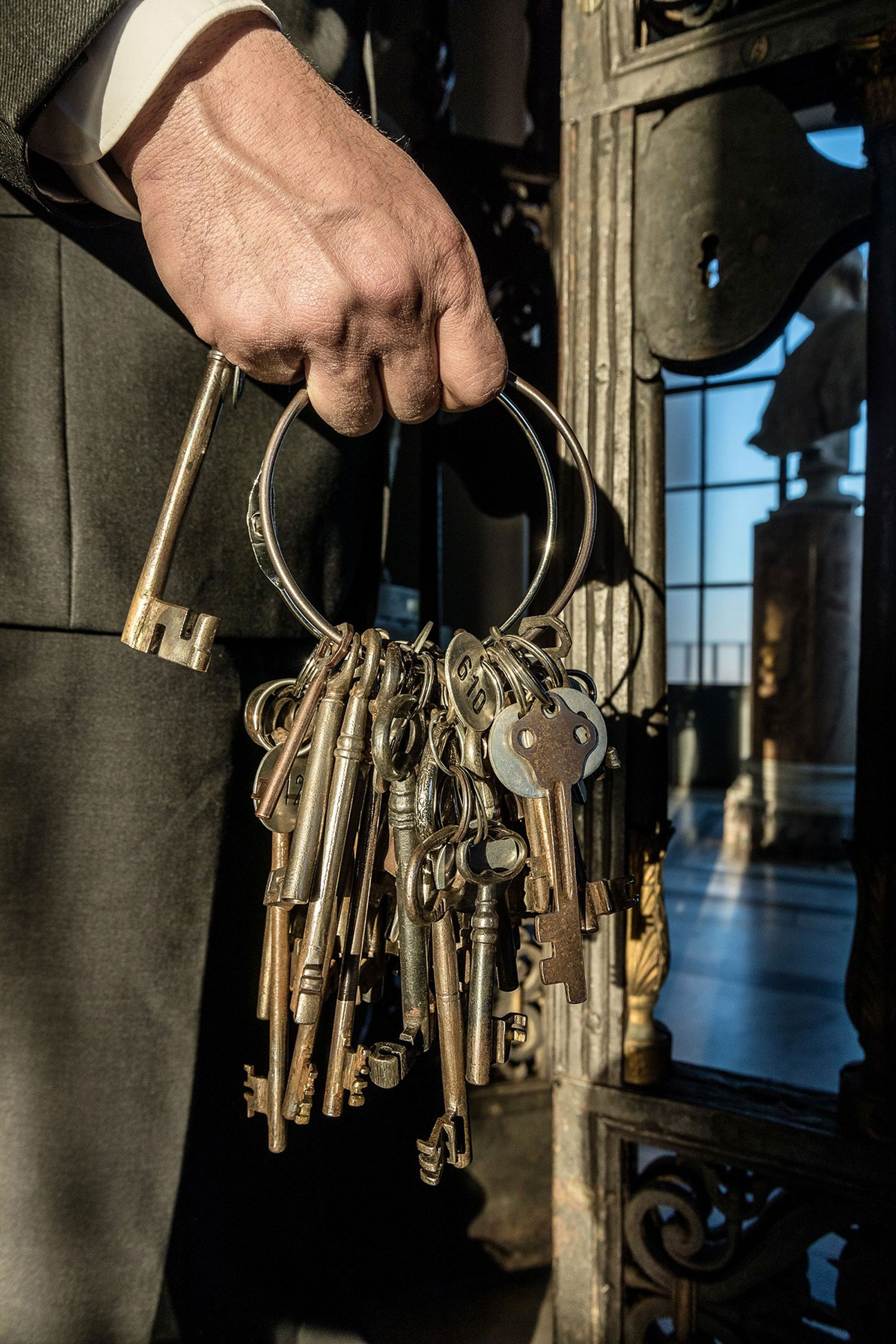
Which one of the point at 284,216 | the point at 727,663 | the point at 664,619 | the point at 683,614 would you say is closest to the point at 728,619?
the point at 727,663

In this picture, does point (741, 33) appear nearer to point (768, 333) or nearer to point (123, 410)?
point (768, 333)

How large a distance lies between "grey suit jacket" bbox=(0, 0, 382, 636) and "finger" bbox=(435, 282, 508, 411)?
8.3 inches

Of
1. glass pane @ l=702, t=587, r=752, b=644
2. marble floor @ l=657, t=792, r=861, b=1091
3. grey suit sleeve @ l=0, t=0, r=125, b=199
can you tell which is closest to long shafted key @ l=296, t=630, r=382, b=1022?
grey suit sleeve @ l=0, t=0, r=125, b=199

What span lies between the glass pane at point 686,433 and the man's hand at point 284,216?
14.0 feet

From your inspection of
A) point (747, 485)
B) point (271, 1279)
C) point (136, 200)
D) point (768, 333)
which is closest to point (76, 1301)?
point (271, 1279)

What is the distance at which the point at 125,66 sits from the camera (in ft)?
1.43

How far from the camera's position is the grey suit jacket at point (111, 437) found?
1.89 ft

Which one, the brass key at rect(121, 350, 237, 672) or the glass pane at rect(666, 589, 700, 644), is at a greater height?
the glass pane at rect(666, 589, 700, 644)

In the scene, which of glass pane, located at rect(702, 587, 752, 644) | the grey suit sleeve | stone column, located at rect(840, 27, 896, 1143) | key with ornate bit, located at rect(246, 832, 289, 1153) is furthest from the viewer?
glass pane, located at rect(702, 587, 752, 644)

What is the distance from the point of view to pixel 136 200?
51 centimetres

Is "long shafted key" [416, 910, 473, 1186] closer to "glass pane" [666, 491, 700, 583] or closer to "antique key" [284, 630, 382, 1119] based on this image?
"antique key" [284, 630, 382, 1119]

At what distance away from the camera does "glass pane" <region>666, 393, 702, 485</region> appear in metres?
4.59

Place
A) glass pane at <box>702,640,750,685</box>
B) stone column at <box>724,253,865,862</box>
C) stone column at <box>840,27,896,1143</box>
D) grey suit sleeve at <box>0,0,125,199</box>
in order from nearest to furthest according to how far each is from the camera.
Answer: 1. grey suit sleeve at <box>0,0,125,199</box>
2. stone column at <box>840,27,896,1143</box>
3. stone column at <box>724,253,865,862</box>
4. glass pane at <box>702,640,750,685</box>

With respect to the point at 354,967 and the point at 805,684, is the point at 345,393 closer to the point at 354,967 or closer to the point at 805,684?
the point at 354,967
